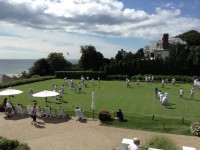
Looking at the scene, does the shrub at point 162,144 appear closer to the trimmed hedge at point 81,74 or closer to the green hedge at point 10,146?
the green hedge at point 10,146

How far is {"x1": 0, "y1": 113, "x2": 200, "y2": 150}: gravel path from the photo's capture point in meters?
16.9

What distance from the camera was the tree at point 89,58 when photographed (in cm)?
7894

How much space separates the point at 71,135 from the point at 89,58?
60566 millimetres

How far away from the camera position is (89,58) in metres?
78.9

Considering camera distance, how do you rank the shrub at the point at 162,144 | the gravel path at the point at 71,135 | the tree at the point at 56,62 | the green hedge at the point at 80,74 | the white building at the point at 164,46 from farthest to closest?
the white building at the point at 164,46
the tree at the point at 56,62
the green hedge at the point at 80,74
the gravel path at the point at 71,135
the shrub at the point at 162,144

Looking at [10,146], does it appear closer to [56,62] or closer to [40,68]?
[40,68]

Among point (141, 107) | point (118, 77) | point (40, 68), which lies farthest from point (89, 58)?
point (141, 107)

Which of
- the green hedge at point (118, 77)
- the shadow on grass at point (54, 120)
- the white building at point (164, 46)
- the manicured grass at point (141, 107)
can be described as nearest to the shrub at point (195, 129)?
the manicured grass at point (141, 107)

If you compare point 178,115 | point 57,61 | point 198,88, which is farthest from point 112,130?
point 57,61

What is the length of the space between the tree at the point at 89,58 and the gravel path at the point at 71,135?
56371 millimetres

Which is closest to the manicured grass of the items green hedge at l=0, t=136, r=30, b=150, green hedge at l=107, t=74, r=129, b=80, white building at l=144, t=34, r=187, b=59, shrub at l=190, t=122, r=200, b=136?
shrub at l=190, t=122, r=200, b=136

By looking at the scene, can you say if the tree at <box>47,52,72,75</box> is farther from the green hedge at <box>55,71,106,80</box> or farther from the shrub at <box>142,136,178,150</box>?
the shrub at <box>142,136,178,150</box>

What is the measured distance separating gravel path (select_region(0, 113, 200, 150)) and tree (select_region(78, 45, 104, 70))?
56371 mm

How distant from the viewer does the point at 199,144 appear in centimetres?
1756
